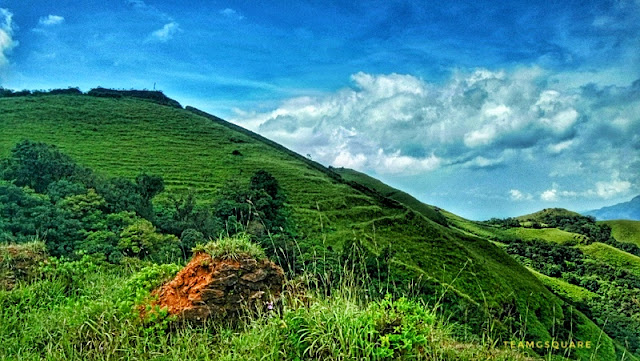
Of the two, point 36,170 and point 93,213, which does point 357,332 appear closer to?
point 93,213

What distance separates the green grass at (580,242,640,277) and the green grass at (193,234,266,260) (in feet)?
369

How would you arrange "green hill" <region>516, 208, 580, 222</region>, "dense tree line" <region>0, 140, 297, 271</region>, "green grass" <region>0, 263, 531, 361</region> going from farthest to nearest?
"green hill" <region>516, 208, 580, 222</region>, "dense tree line" <region>0, 140, 297, 271</region>, "green grass" <region>0, 263, 531, 361</region>

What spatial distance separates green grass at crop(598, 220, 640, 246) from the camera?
492 ft

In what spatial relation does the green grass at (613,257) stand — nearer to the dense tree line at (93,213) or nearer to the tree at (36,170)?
the dense tree line at (93,213)

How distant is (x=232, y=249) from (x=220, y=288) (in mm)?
621

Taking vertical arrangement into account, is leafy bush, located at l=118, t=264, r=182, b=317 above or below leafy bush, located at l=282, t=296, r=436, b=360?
below

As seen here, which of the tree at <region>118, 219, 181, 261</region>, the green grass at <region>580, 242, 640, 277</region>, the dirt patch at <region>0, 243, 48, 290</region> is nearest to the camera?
the dirt patch at <region>0, 243, 48, 290</region>

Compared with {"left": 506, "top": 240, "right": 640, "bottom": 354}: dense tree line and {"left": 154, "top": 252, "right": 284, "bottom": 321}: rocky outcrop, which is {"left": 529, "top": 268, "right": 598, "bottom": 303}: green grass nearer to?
{"left": 506, "top": 240, "right": 640, "bottom": 354}: dense tree line

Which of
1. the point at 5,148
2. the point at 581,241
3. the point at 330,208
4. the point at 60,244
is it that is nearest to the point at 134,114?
the point at 5,148

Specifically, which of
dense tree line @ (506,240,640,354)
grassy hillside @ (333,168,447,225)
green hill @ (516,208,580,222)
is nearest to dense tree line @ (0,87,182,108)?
grassy hillside @ (333,168,447,225)

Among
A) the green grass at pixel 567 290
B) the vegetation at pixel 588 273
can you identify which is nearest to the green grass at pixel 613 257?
the vegetation at pixel 588 273

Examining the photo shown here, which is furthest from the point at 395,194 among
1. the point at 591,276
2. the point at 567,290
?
the point at 591,276

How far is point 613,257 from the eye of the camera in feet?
338

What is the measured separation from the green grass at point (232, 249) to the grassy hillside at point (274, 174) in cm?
4334
